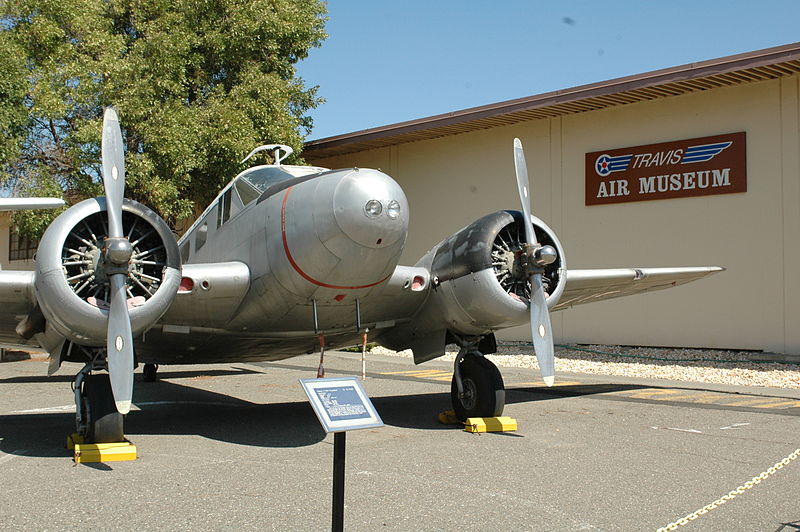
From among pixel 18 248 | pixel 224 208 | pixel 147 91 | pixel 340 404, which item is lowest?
pixel 340 404

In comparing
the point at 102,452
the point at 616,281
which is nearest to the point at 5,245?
the point at 102,452

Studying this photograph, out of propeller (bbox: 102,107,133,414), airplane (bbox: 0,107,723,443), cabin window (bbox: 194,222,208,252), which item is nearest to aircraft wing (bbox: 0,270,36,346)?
airplane (bbox: 0,107,723,443)

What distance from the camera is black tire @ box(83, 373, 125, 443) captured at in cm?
689

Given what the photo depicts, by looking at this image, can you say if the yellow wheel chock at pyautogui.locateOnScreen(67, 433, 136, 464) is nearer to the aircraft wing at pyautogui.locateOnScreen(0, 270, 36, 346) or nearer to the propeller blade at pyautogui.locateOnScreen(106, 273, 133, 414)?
the propeller blade at pyautogui.locateOnScreen(106, 273, 133, 414)

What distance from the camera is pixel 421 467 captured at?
253 inches

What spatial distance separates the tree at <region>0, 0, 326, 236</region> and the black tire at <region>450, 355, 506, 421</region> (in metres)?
11.7

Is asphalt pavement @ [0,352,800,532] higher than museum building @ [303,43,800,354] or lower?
lower

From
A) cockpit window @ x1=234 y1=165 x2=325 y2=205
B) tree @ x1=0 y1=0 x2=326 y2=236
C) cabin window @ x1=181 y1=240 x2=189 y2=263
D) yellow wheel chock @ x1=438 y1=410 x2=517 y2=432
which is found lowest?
yellow wheel chock @ x1=438 y1=410 x2=517 y2=432

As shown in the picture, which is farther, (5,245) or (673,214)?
(5,245)

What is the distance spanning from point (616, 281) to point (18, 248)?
31.8 meters

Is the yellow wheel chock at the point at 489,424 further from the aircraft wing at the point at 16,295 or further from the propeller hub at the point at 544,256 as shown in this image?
the aircraft wing at the point at 16,295

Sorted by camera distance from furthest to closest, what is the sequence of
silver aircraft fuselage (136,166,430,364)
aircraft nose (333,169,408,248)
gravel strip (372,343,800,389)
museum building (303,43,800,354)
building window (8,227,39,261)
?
building window (8,227,39,261), museum building (303,43,800,354), gravel strip (372,343,800,389), silver aircraft fuselage (136,166,430,364), aircraft nose (333,169,408,248)

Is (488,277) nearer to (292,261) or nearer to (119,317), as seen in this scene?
(292,261)

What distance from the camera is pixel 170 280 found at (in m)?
6.60
